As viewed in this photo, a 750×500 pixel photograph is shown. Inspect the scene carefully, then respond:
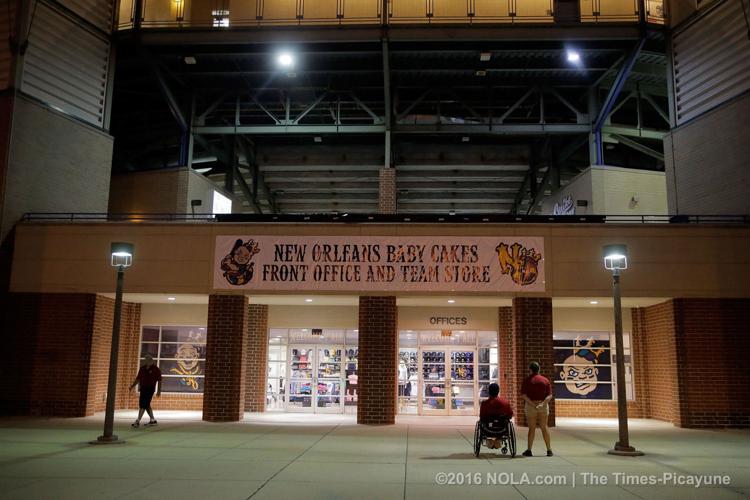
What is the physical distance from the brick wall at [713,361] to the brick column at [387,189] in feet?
33.4

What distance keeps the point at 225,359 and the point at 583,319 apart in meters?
10.6

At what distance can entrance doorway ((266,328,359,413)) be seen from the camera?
18.6m

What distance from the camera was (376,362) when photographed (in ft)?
49.4

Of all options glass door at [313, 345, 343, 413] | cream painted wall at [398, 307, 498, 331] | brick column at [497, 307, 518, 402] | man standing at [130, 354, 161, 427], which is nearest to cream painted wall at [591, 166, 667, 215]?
brick column at [497, 307, 518, 402]

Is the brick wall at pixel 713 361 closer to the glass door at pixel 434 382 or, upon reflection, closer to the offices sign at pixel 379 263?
the offices sign at pixel 379 263

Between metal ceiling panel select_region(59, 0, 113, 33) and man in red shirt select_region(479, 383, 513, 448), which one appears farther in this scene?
metal ceiling panel select_region(59, 0, 113, 33)

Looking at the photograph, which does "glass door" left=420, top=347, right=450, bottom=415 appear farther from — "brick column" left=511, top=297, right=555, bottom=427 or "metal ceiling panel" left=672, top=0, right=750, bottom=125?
"metal ceiling panel" left=672, top=0, right=750, bottom=125

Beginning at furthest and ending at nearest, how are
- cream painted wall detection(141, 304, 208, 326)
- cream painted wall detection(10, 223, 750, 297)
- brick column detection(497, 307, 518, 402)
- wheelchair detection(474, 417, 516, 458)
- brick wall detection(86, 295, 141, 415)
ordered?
1. cream painted wall detection(141, 304, 208, 326)
2. brick column detection(497, 307, 518, 402)
3. brick wall detection(86, 295, 141, 415)
4. cream painted wall detection(10, 223, 750, 297)
5. wheelchair detection(474, 417, 516, 458)

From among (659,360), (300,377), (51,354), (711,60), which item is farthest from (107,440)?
(711,60)

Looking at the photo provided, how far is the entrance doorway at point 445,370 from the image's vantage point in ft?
60.1

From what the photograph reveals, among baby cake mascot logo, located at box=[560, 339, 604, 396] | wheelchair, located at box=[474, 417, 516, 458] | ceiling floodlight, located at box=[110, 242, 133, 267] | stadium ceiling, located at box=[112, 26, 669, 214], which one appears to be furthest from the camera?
stadium ceiling, located at box=[112, 26, 669, 214]

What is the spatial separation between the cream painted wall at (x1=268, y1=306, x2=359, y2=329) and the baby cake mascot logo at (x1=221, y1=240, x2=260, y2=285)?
339 cm

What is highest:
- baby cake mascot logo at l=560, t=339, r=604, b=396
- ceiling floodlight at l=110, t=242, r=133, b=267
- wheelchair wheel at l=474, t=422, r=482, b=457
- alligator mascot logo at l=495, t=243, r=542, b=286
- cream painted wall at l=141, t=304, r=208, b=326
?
alligator mascot logo at l=495, t=243, r=542, b=286

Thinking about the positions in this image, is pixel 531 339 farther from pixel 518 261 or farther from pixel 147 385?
pixel 147 385
